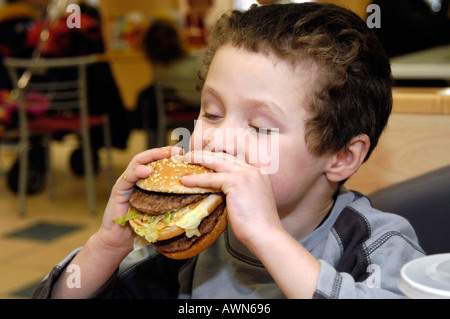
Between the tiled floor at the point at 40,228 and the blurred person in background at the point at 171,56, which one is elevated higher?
the blurred person in background at the point at 171,56

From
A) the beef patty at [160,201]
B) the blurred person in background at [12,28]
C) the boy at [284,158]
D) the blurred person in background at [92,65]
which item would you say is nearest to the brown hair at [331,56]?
the boy at [284,158]

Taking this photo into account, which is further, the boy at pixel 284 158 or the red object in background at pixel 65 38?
the red object in background at pixel 65 38

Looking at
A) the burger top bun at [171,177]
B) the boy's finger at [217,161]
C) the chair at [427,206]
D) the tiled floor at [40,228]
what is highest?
the boy's finger at [217,161]

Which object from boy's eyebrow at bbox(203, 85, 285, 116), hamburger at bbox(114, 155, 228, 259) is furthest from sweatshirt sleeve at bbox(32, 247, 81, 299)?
boy's eyebrow at bbox(203, 85, 285, 116)

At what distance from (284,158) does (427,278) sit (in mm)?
398

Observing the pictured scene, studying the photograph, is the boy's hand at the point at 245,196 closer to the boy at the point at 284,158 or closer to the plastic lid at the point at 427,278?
the boy at the point at 284,158

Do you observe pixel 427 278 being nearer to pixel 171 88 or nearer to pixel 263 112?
pixel 263 112

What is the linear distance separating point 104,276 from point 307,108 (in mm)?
527

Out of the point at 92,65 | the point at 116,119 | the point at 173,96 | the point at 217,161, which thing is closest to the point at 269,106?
the point at 217,161

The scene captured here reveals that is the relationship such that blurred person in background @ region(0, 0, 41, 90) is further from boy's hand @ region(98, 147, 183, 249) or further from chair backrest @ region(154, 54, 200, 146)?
boy's hand @ region(98, 147, 183, 249)

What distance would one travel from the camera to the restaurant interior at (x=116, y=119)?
4.71ft

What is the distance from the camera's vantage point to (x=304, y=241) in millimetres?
1014

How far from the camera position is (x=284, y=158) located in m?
0.93
